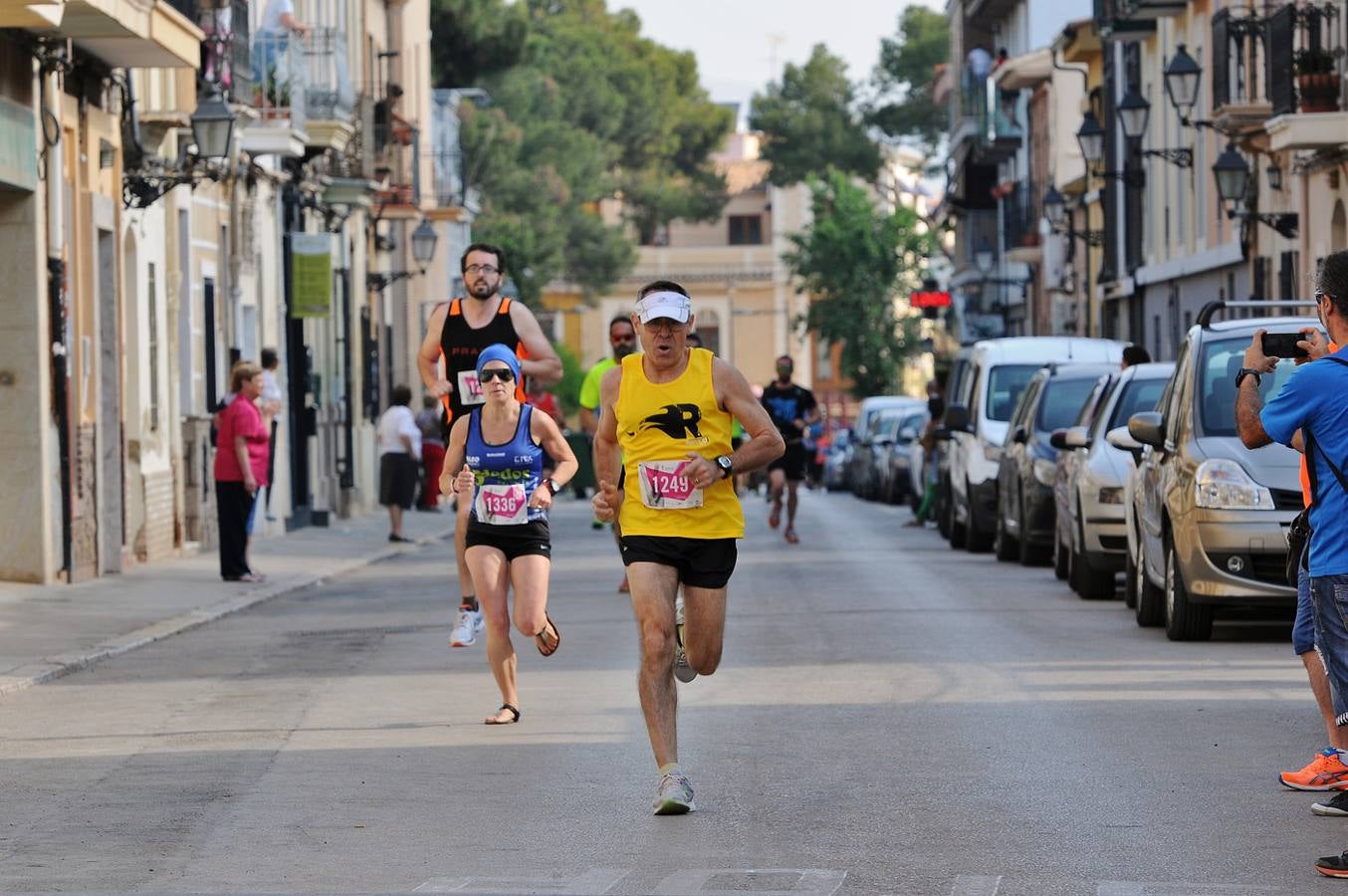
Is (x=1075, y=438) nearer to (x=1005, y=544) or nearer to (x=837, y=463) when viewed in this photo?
(x=1005, y=544)

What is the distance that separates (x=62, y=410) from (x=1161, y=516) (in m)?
10.4

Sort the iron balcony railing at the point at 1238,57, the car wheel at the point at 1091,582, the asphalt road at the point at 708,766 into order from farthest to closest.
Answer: the iron balcony railing at the point at 1238,57 < the car wheel at the point at 1091,582 < the asphalt road at the point at 708,766

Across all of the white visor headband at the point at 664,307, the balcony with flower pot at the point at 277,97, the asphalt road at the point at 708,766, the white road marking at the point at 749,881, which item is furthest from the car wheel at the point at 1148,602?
the balcony with flower pot at the point at 277,97

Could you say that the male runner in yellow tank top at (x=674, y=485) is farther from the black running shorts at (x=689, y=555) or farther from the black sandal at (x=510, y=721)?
the black sandal at (x=510, y=721)

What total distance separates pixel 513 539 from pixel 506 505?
16 cm

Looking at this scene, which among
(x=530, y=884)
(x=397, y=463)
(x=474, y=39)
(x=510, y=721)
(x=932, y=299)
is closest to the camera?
(x=530, y=884)

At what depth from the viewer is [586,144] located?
82.2 m

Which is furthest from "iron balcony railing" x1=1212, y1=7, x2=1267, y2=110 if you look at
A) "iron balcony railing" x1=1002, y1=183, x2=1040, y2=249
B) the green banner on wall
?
"iron balcony railing" x1=1002, y1=183, x2=1040, y2=249

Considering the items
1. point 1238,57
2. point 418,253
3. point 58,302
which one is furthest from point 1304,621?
point 418,253

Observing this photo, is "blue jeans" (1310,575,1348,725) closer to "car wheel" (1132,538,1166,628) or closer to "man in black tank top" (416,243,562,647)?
"man in black tank top" (416,243,562,647)

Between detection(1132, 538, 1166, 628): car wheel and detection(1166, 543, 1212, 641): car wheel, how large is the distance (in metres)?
0.93

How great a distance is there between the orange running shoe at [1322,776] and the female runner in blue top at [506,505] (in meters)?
3.68

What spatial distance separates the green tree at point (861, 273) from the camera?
89438 mm

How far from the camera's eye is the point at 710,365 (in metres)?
9.95
